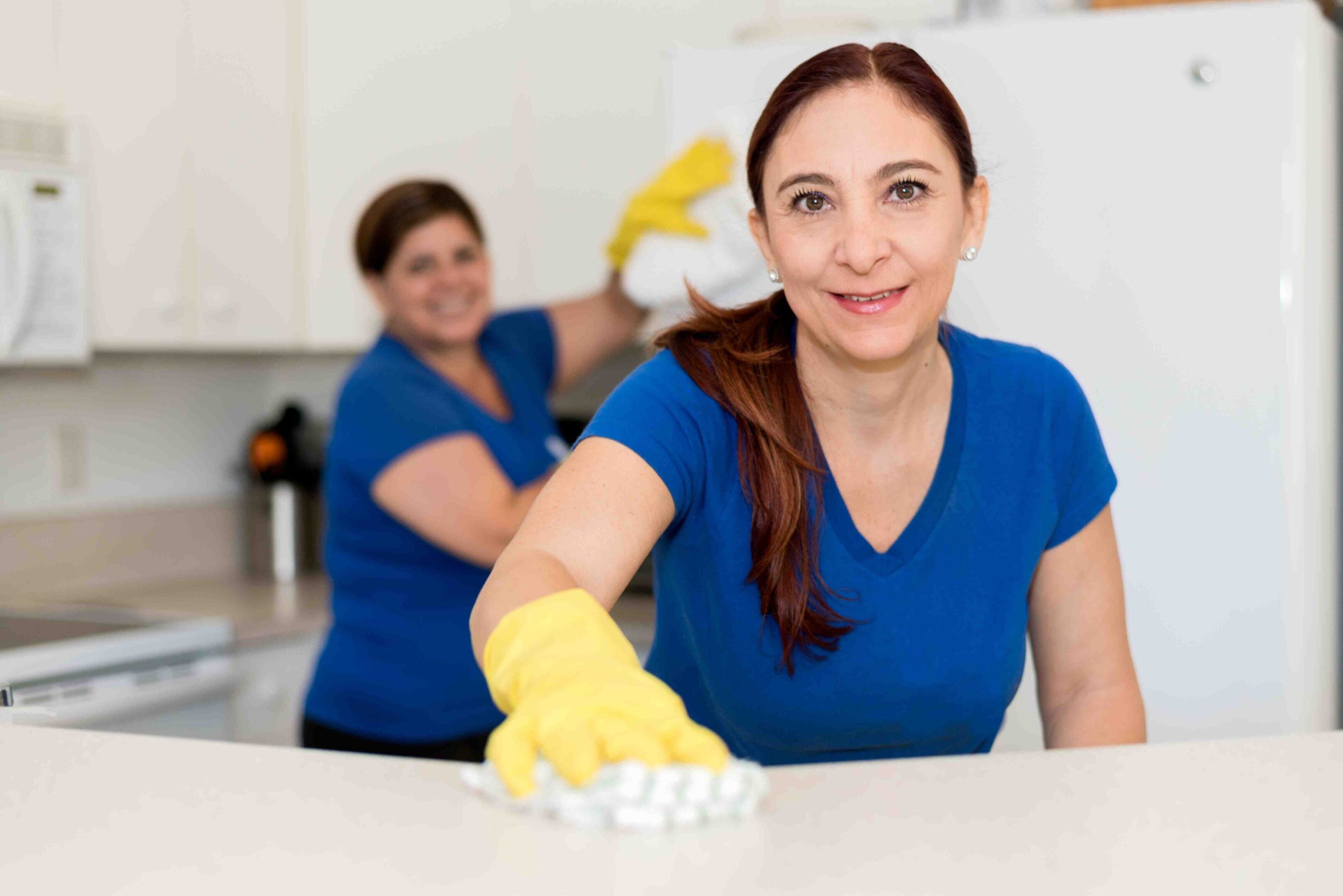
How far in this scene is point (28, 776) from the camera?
75 centimetres

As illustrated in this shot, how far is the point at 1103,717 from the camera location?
1.14 m

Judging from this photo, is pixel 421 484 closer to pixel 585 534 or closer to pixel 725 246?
pixel 725 246

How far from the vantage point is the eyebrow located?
98 centimetres

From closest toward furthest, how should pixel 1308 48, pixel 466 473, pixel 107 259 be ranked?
pixel 1308 48, pixel 466 473, pixel 107 259

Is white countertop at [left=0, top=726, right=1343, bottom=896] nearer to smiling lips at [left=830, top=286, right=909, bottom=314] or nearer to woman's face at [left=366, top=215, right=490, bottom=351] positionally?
smiling lips at [left=830, top=286, right=909, bottom=314]

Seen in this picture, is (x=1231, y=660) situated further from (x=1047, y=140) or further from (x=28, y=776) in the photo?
(x=28, y=776)

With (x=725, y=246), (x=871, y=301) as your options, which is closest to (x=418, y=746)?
(x=725, y=246)

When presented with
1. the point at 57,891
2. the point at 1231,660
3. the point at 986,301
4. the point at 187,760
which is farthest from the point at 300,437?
the point at 57,891

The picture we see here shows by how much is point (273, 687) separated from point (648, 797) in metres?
1.85

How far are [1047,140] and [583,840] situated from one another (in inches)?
51.6

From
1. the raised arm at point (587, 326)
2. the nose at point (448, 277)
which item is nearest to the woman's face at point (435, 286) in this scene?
the nose at point (448, 277)

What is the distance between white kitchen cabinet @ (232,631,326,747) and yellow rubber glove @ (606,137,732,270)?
0.98 m

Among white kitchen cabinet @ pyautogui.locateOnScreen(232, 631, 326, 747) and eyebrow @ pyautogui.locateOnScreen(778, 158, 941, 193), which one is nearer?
eyebrow @ pyautogui.locateOnScreen(778, 158, 941, 193)

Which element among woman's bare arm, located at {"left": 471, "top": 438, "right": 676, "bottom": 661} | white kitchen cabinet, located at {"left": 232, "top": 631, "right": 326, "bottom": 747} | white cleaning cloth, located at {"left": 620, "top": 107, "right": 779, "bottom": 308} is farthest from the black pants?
woman's bare arm, located at {"left": 471, "top": 438, "right": 676, "bottom": 661}
